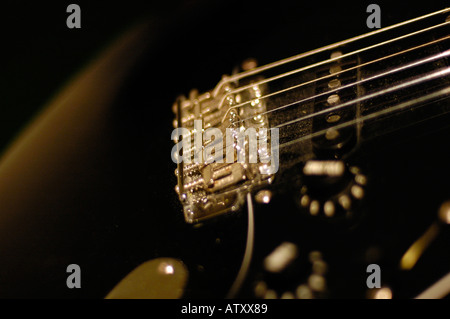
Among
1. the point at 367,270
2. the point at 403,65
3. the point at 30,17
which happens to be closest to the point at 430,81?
the point at 403,65

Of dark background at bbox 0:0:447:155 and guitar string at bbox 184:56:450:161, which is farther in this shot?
dark background at bbox 0:0:447:155

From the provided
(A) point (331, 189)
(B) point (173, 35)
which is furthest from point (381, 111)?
(B) point (173, 35)

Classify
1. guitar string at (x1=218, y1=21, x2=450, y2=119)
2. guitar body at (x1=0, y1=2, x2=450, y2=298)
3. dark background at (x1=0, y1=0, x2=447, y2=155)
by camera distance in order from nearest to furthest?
guitar body at (x1=0, y1=2, x2=450, y2=298) → guitar string at (x1=218, y1=21, x2=450, y2=119) → dark background at (x1=0, y1=0, x2=447, y2=155)

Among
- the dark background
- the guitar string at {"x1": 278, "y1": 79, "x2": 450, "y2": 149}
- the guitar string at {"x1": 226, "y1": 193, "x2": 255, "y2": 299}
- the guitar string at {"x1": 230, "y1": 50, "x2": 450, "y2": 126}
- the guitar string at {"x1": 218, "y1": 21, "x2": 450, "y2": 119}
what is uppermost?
the dark background

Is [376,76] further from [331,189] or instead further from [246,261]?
[246,261]

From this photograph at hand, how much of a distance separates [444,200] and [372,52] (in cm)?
29

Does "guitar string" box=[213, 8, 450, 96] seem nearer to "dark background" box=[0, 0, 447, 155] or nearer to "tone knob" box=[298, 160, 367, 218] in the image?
"dark background" box=[0, 0, 447, 155]

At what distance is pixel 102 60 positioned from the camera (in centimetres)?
105

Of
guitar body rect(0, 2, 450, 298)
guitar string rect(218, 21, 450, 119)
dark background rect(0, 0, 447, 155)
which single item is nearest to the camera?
guitar body rect(0, 2, 450, 298)

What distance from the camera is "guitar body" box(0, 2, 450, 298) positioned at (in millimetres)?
508

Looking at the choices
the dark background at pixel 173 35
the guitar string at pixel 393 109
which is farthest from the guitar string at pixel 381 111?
the dark background at pixel 173 35

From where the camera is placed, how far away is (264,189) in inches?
25.1

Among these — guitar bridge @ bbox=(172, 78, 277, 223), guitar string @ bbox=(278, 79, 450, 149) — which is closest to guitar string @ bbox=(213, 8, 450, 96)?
guitar bridge @ bbox=(172, 78, 277, 223)
